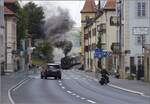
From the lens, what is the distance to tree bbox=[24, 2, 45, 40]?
13175 cm

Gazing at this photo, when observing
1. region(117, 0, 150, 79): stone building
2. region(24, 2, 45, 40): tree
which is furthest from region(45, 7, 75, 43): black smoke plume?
region(117, 0, 150, 79): stone building

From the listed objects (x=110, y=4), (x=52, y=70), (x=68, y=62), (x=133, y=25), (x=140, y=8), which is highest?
(x=110, y=4)

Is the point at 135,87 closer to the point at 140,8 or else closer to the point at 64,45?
the point at 140,8

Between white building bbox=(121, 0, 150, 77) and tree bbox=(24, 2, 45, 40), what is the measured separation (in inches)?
2449

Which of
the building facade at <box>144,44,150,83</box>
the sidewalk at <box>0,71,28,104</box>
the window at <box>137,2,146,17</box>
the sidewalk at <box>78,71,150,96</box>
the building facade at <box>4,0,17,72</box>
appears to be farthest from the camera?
the building facade at <box>4,0,17,72</box>

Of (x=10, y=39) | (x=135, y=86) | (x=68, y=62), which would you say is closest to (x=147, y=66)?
(x=135, y=86)

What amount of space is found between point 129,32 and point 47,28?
215 feet

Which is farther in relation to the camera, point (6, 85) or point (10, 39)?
point (10, 39)

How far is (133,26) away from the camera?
70.0 meters

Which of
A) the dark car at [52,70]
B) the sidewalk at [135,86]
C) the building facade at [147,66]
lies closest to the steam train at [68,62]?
the dark car at [52,70]

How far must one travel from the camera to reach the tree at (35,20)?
13175 cm

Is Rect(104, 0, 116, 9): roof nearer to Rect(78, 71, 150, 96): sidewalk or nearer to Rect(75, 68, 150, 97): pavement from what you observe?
Rect(75, 68, 150, 97): pavement

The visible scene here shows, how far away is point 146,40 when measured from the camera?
235 feet

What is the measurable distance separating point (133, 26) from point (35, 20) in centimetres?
6483
